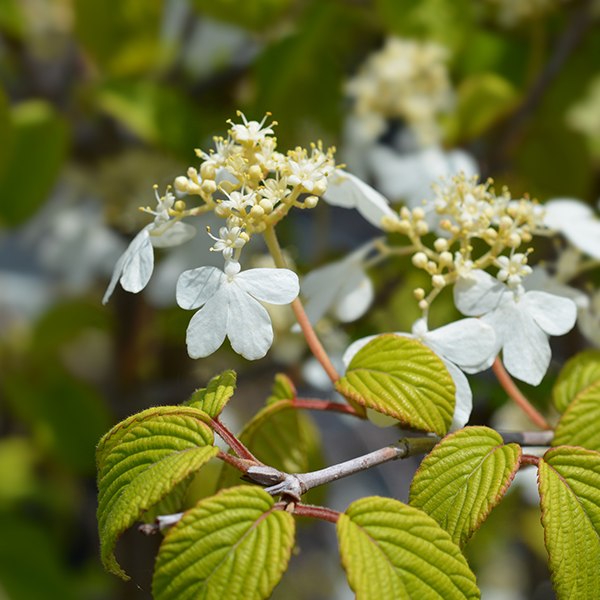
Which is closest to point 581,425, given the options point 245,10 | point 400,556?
point 400,556

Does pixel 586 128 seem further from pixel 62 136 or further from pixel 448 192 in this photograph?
pixel 62 136

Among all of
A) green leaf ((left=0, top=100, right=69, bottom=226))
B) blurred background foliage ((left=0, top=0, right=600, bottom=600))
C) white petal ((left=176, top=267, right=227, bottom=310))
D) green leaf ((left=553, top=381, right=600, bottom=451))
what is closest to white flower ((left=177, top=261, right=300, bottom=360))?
white petal ((left=176, top=267, right=227, bottom=310))

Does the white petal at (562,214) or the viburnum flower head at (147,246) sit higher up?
the white petal at (562,214)

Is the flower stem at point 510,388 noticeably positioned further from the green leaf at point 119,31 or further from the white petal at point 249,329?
the green leaf at point 119,31

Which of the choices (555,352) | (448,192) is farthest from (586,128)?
(448,192)

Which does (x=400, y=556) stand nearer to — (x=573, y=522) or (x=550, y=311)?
(x=573, y=522)

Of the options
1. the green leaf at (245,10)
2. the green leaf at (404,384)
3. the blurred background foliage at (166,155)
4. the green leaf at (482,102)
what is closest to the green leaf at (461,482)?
the green leaf at (404,384)
